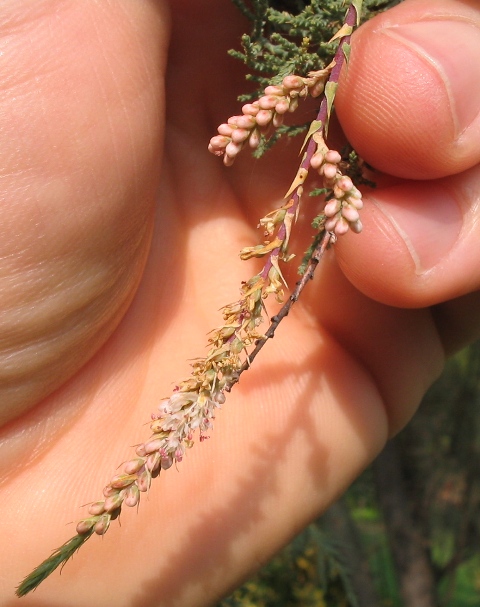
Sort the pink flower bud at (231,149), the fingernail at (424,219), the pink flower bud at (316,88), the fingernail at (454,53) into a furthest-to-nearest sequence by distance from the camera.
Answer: the fingernail at (424,219), the fingernail at (454,53), the pink flower bud at (316,88), the pink flower bud at (231,149)

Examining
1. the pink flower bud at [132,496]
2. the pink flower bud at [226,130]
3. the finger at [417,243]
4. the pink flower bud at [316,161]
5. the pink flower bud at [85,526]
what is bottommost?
the finger at [417,243]

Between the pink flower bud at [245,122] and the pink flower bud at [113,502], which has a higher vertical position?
the pink flower bud at [245,122]

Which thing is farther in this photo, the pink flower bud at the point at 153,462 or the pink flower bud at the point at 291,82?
the pink flower bud at the point at 291,82

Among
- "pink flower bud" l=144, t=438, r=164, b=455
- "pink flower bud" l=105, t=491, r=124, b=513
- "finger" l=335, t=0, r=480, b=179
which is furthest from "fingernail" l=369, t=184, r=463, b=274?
"pink flower bud" l=105, t=491, r=124, b=513

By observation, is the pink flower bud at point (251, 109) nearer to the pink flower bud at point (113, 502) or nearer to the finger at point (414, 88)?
the finger at point (414, 88)

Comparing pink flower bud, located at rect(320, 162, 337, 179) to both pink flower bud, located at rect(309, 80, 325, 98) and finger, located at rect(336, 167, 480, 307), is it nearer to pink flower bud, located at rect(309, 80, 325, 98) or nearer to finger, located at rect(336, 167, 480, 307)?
pink flower bud, located at rect(309, 80, 325, 98)

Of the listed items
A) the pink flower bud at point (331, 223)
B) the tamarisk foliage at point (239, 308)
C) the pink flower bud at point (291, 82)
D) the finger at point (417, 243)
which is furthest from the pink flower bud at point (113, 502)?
the finger at point (417, 243)

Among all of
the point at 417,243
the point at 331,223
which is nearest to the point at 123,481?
the point at 331,223
